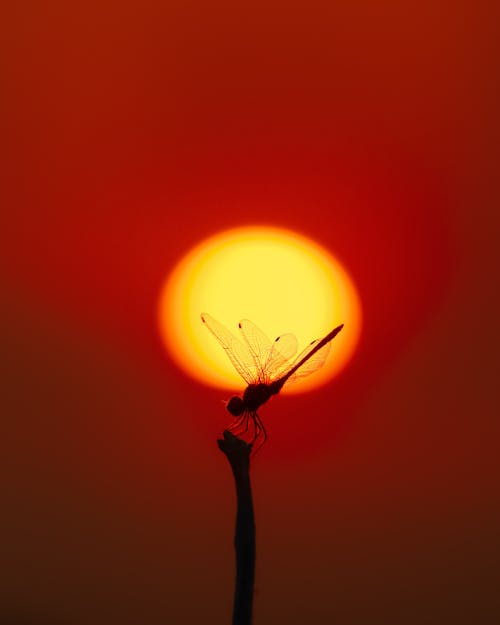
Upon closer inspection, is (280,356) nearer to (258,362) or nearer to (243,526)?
(258,362)

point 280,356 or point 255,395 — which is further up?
point 280,356

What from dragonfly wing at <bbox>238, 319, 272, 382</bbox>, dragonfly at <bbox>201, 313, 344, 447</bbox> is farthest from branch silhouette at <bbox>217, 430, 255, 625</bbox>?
dragonfly wing at <bbox>238, 319, 272, 382</bbox>

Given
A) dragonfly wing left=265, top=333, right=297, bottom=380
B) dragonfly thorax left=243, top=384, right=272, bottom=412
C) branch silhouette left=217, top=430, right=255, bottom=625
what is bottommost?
branch silhouette left=217, top=430, right=255, bottom=625

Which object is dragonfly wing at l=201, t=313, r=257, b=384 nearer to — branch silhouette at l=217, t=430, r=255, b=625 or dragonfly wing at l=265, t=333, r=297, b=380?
dragonfly wing at l=265, t=333, r=297, b=380

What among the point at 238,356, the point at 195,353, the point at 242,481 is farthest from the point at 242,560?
the point at 195,353

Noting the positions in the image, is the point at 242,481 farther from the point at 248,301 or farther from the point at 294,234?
the point at 294,234

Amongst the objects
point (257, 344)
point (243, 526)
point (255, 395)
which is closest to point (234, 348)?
point (257, 344)

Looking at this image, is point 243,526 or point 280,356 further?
point 280,356
